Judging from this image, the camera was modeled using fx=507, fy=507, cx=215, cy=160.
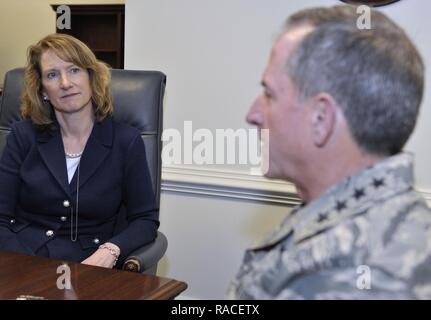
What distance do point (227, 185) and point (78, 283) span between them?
1.04 meters

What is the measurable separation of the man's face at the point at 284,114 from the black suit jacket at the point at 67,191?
93 centimetres

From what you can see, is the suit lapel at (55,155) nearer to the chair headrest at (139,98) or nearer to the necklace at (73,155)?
the necklace at (73,155)

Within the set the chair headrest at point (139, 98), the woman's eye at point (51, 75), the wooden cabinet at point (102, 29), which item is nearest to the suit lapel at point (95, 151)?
the chair headrest at point (139, 98)

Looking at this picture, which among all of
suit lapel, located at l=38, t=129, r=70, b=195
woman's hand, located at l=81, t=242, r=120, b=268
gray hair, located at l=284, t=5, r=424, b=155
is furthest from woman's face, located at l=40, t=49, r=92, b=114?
gray hair, located at l=284, t=5, r=424, b=155

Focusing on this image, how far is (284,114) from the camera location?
79cm

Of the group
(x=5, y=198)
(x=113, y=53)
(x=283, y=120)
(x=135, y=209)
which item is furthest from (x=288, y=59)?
(x=113, y=53)

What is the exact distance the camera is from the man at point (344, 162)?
640mm

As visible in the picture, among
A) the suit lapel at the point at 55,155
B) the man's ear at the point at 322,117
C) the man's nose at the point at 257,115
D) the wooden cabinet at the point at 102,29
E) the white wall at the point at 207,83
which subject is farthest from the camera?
the wooden cabinet at the point at 102,29

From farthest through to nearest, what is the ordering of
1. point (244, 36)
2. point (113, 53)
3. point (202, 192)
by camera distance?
point (113, 53)
point (202, 192)
point (244, 36)

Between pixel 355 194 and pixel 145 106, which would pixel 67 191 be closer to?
pixel 145 106

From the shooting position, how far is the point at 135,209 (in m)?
1.73

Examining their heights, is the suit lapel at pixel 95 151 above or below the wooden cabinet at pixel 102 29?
below

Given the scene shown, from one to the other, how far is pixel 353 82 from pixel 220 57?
140 cm
